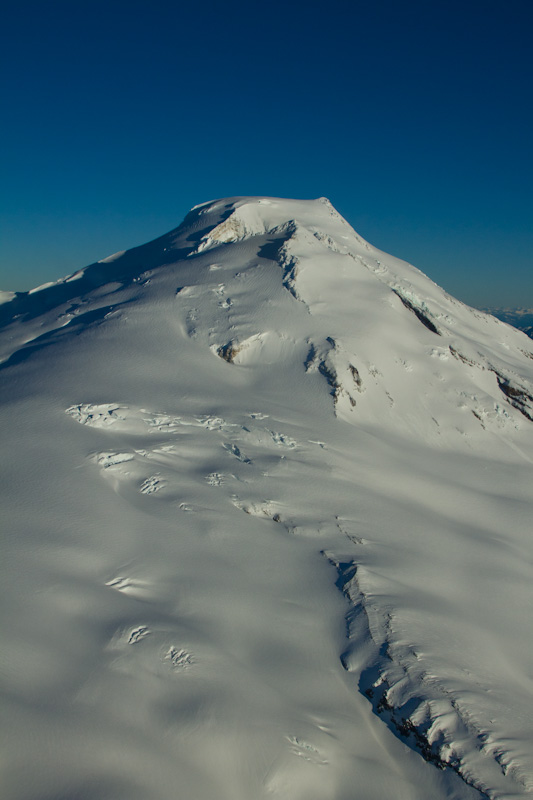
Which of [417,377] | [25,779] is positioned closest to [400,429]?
[417,377]

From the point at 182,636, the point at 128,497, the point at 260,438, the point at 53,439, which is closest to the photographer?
the point at 182,636

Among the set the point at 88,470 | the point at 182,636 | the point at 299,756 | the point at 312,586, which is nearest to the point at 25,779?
the point at 182,636

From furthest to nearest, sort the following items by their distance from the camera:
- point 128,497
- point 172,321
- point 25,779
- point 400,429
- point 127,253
A: point 127,253, point 172,321, point 400,429, point 128,497, point 25,779

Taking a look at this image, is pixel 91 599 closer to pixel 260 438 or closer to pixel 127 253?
pixel 260 438

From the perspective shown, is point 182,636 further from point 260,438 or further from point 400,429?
point 400,429

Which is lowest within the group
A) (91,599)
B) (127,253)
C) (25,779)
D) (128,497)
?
(25,779)

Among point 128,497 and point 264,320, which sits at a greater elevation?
point 264,320

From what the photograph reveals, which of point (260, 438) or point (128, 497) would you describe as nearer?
point (128, 497)
